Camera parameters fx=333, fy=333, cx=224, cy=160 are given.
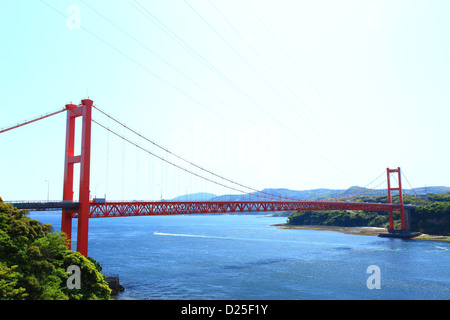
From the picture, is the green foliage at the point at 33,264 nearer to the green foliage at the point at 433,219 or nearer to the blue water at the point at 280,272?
the blue water at the point at 280,272

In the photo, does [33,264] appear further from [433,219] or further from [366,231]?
[366,231]

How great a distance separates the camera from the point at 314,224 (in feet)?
462

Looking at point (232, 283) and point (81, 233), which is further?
point (232, 283)

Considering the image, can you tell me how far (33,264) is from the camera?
1981 cm

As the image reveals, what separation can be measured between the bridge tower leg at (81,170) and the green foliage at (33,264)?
306 inches

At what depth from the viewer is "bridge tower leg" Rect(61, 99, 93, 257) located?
31.9m

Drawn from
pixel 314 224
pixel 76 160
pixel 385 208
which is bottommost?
pixel 314 224

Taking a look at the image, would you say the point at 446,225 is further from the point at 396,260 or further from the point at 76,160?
the point at 76,160

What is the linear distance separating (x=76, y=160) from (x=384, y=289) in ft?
118

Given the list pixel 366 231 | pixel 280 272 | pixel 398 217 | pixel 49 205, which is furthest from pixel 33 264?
pixel 398 217
